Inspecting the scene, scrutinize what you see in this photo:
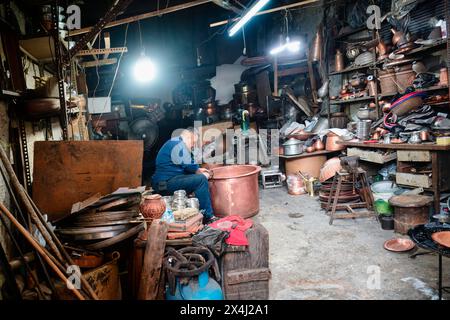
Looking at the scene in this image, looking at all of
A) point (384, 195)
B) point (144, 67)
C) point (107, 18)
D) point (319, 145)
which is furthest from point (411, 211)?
point (144, 67)

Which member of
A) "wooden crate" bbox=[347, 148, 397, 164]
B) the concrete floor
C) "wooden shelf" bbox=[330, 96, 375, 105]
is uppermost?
"wooden shelf" bbox=[330, 96, 375, 105]

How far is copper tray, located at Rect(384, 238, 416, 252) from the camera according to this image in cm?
401

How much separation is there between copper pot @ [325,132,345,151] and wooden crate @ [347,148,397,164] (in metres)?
0.46

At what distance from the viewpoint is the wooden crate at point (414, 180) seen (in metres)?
5.05

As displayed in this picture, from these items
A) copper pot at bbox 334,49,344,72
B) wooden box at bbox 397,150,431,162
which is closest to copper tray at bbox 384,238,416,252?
wooden box at bbox 397,150,431,162

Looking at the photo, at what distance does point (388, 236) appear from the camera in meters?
4.57

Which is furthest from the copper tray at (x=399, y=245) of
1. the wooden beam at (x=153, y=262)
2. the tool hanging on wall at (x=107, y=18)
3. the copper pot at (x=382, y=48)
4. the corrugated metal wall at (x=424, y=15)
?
the tool hanging on wall at (x=107, y=18)

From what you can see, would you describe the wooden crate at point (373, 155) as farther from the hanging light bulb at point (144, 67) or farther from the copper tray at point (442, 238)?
the hanging light bulb at point (144, 67)

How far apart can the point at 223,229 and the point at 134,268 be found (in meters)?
1.08

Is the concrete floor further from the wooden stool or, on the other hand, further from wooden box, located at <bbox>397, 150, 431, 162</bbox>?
wooden box, located at <bbox>397, 150, 431, 162</bbox>

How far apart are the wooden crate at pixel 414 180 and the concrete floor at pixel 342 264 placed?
3.18ft

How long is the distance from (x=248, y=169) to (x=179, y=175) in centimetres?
158

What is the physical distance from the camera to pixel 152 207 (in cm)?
377
